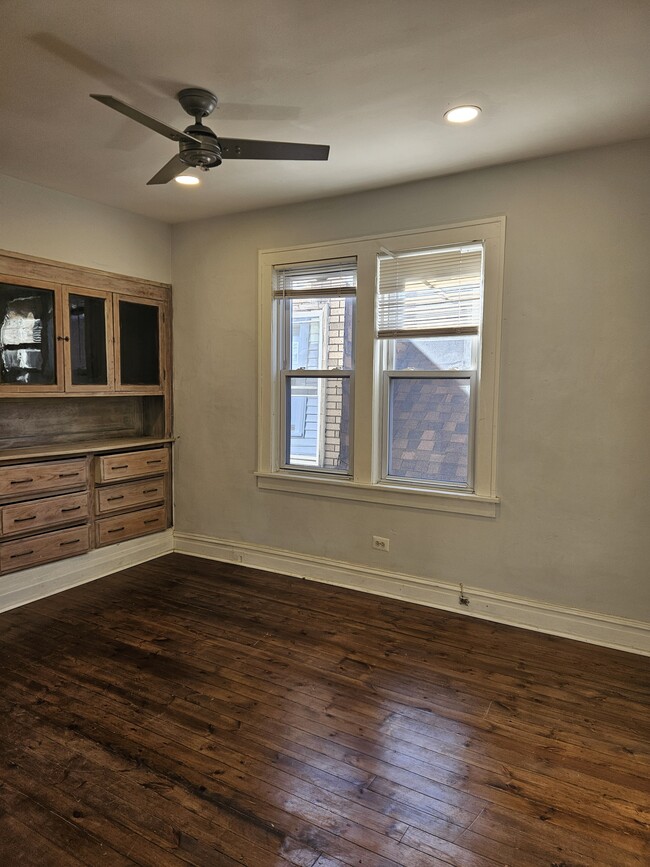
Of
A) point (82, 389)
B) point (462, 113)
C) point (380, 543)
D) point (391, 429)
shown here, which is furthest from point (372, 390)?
point (82, 389)

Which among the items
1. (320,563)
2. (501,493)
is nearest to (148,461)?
(320,563)

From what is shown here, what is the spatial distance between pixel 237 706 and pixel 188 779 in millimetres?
466

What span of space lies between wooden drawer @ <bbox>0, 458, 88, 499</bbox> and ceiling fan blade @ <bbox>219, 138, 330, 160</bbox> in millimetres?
2427

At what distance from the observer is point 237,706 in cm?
241

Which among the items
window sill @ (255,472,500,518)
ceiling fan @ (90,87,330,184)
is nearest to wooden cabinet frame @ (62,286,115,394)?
window sill @ (255,472,500,518)

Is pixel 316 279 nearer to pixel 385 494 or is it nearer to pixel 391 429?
pixel 391 429

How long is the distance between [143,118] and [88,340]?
7.56 ft

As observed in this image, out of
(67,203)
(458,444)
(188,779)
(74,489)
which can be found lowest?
(188,779)

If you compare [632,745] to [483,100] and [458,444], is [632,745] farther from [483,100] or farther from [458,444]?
[483,100]

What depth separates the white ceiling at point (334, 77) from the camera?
1.85 metres

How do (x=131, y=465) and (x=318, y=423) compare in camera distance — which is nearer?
(x=318, y=423)

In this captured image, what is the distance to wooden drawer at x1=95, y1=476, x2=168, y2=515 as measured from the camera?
4.02m

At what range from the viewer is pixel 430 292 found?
11.5 ft

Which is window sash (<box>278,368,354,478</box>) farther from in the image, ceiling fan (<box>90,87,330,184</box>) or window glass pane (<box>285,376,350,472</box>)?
ceiling fan (<box>90,87,330,184</box>)
